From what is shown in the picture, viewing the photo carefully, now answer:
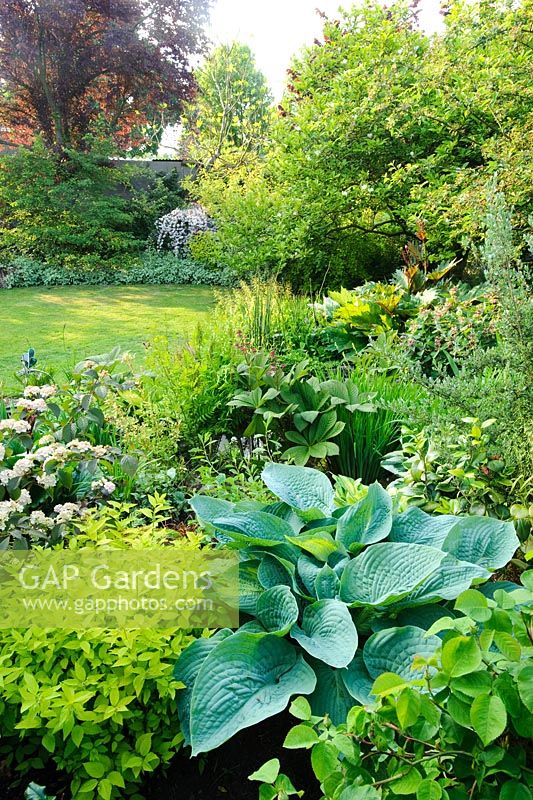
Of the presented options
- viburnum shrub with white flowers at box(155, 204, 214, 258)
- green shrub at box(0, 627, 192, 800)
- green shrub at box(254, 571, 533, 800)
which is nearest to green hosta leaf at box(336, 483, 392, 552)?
green shrub at box(0, 627, 192, 800)

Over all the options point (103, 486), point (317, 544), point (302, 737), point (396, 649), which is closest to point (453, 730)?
point (302, 737)

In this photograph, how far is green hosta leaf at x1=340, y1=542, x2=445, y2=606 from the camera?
1.56 metres

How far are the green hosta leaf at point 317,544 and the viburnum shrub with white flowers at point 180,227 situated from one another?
37.3ft

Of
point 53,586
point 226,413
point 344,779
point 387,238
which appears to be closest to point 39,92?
point 387,238

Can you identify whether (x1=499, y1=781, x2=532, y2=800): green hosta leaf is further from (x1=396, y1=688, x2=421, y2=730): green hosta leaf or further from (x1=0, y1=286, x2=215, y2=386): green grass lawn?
(x1=0, y1=286, x2=215, y2=386): green grass lawn

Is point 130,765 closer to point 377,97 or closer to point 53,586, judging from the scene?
point 53,586

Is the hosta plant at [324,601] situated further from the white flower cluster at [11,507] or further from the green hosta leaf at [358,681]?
the white flower cluster at [11,507]

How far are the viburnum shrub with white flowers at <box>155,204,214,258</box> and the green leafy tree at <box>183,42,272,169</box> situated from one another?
110 cm

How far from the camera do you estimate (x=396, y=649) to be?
148 centimetres

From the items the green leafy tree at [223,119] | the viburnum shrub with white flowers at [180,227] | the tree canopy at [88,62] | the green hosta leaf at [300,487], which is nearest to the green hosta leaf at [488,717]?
the green hosta leaf at [300,487]

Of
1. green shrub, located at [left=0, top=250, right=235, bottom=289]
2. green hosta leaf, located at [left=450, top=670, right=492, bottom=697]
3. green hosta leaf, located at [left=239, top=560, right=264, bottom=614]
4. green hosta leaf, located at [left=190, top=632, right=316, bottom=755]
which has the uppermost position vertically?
green shrub, located at [left=0, top=250, right=235, bottom=289]

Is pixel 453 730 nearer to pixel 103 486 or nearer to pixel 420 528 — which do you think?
pixel 420 528

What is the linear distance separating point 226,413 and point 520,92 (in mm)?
4262

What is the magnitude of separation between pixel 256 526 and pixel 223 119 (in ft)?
42.4
